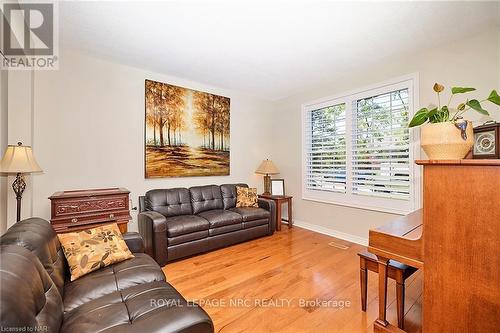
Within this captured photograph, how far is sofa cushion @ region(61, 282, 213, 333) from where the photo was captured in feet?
3.53

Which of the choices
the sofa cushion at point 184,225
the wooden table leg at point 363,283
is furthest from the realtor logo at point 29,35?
the wooden table leg at point 363,283

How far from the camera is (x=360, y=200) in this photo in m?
3.45

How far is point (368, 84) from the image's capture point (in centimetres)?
336

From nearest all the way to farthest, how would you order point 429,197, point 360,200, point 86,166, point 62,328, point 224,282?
point 62,328
point 429,197
point 224,282
point 86,166
point 360,200

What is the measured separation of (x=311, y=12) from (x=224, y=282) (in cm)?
277

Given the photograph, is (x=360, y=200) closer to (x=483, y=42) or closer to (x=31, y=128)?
(x=483, y=42)

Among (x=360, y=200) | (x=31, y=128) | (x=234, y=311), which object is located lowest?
(x=234, y=311)

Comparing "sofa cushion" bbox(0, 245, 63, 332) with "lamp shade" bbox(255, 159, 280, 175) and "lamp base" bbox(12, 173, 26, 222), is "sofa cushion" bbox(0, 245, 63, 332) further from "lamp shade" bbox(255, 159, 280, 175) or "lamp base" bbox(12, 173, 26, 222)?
"lamp shade" bbox(255, 159, 280, 175)

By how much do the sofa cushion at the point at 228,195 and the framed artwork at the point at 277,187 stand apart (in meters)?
0.88

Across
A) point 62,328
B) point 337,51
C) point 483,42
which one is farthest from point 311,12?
point 62,328

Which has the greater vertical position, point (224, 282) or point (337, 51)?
point (337, 51)

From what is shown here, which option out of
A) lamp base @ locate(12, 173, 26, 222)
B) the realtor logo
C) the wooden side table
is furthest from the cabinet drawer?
the wooden side table

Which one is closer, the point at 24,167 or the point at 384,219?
the point at 24,167

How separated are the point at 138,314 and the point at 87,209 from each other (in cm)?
192
